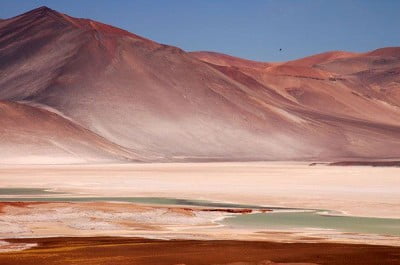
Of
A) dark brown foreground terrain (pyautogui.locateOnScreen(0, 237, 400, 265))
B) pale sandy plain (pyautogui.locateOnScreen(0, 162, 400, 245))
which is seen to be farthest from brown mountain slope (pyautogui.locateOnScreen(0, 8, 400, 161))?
dark brown foreground terrain (pyautogui.locateOnScreen(0, 237, 400, 265))

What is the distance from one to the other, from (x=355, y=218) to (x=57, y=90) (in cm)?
10509

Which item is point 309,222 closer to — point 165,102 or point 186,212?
point 186,212

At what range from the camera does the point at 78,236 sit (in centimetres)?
1803

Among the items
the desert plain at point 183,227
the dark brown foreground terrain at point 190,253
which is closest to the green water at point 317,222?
the desert plain at point 183,227

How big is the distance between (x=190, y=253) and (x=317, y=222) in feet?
24.4

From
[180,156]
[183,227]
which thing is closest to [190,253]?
[183,227]

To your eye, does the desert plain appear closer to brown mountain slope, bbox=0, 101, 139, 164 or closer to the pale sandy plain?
the pale sandy plain

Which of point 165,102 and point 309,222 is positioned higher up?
point 165,102

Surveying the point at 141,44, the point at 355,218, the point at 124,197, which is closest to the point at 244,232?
the point at 355,218

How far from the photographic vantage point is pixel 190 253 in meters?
15.1

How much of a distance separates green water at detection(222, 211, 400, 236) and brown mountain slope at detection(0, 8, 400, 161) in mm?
79965

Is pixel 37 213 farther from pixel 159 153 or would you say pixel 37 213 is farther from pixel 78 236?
pixel 159 153

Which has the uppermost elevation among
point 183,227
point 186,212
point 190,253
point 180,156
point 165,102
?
point 165,102

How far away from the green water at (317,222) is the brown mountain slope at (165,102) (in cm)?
7996
